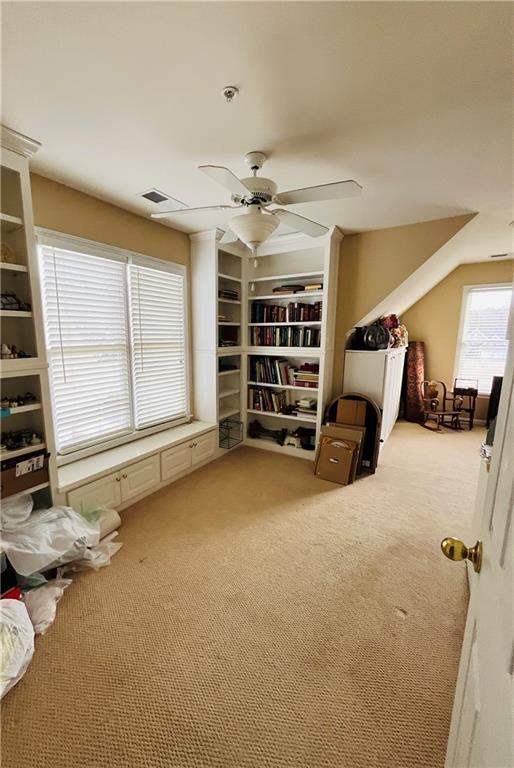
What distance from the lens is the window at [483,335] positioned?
4.72 m

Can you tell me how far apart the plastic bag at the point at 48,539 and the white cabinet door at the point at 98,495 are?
102mm

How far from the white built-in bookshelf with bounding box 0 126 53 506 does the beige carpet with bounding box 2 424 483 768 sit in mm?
873

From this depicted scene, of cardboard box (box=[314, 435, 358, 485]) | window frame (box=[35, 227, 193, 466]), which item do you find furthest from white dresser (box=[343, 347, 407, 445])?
window frame (box=[35, 227, 193, 466])

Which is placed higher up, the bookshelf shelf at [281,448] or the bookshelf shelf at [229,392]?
the bookshelf shelf at [229,392]

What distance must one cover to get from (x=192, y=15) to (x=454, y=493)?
353 centimetres

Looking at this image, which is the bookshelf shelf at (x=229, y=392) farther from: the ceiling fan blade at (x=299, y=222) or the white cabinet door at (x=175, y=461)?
the ceiling fan blade at (x=299, y=222)

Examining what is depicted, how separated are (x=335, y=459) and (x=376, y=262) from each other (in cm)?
202

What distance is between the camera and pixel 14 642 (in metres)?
1.30

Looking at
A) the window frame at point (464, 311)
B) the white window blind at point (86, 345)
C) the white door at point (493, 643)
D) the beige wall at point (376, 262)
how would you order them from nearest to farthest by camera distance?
the white door at point (493, 643) < the white window blind at point (86, 345) < the beige wall at point (376, 262) < the window frame at point (464, 311)

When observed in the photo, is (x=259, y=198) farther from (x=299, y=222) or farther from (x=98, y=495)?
(x=98, y=495)

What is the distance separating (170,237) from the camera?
3.05 m

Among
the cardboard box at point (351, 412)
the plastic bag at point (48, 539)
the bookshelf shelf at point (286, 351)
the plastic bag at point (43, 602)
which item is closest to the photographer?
the plastic bag at point (43, 602)

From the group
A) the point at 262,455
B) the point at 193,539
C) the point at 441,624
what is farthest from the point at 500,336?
the point at 193,539

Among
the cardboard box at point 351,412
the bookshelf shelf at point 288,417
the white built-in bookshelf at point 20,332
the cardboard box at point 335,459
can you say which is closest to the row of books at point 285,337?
the cardboard box at point 351,412
